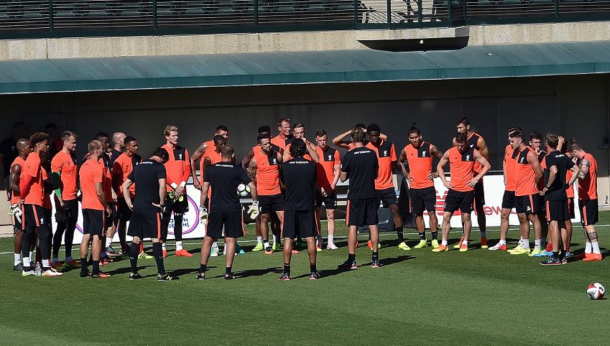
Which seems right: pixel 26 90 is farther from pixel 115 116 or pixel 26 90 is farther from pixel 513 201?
pixel 513 201

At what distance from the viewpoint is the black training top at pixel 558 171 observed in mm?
18656

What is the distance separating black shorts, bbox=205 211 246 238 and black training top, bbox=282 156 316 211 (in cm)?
82

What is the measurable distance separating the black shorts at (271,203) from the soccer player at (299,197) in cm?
310

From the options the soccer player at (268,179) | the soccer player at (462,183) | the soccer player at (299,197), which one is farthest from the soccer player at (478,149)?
the soccer player at (299,197)

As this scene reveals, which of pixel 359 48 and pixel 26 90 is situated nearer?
pixel 26 90

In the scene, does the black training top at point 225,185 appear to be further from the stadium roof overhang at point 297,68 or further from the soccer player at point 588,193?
the stadium roof overhang at point 297,68

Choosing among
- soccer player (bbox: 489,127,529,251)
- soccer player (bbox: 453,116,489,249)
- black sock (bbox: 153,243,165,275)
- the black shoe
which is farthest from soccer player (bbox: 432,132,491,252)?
black sock (bbox: 153,243,165,275)

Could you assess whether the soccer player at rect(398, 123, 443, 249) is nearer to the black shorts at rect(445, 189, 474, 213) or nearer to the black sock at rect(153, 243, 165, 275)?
the black shorts at rect(445, 189, 474, 213)

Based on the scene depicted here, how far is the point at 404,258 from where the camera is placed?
2011cm

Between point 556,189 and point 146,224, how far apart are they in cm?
654

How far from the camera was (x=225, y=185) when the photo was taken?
58.0 feet

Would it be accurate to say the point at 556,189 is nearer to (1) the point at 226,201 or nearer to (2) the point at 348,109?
(1) the point at 226,201

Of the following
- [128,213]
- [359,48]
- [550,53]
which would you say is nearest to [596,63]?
[550,53]

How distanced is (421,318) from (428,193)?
7.20 metres
